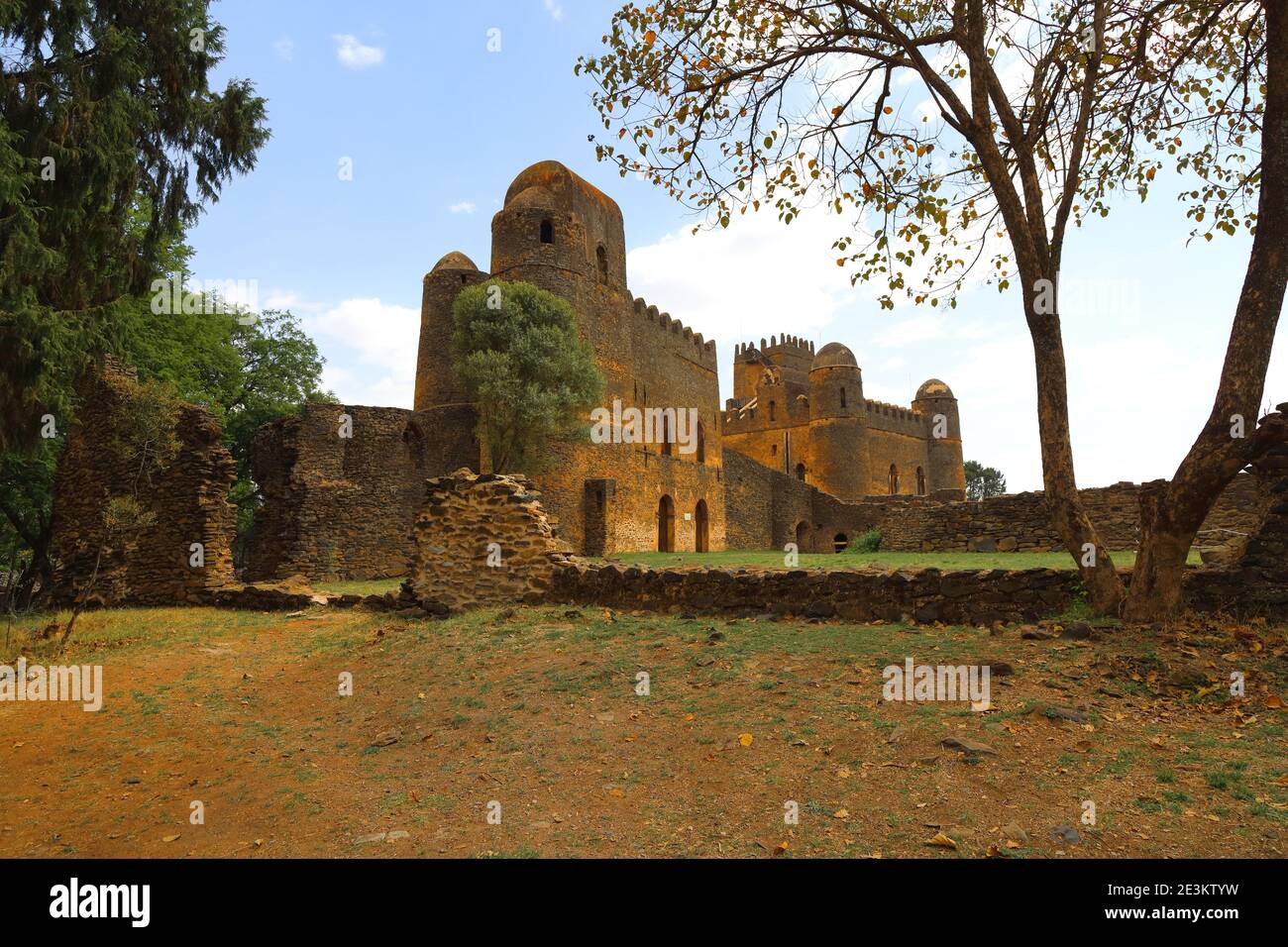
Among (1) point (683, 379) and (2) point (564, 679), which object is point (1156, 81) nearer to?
(2) point (564, 679)

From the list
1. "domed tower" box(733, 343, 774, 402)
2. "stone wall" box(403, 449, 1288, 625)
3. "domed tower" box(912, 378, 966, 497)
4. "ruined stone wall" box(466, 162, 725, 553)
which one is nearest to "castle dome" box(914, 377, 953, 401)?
"domed tower" box(912, 378, 966, 497)

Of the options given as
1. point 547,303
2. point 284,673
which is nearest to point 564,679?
point 284,673

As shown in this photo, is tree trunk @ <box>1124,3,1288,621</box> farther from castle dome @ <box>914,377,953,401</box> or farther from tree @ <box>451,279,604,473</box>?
castle dome @ <box>914,377,953,401</box>

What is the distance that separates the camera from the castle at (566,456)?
21.4 meters

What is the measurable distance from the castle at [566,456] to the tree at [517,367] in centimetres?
126

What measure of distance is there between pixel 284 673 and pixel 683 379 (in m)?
25.8

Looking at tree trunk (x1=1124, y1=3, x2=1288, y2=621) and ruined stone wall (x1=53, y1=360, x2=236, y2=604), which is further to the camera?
ruined stone wall (x1=53, y1=360, x2=236, y2=604)

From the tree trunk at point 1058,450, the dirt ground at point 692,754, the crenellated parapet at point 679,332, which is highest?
the crenellated parapet at point 679,332

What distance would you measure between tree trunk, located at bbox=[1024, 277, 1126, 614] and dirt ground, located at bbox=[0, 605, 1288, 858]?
3.00ft

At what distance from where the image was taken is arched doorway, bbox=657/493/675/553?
30.3 metres

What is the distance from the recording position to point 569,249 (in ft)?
85.7

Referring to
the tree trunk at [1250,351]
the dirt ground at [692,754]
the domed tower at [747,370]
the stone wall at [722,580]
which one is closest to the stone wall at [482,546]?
the stone wall at [722,580]

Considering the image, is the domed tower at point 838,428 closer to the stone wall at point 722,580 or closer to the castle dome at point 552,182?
the castle dome at point 552,182
